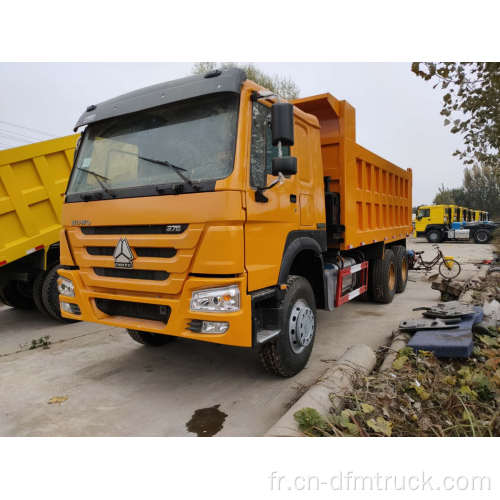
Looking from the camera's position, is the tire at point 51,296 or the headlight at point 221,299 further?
the tire at point 51,296

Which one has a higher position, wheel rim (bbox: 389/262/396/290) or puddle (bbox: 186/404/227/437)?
wheel rim (bbox: 389/262/396/290)

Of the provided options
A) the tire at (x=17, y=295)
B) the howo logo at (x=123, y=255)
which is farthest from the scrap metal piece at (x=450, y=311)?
the tire at (x=17, y=295)

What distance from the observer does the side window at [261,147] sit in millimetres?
2998

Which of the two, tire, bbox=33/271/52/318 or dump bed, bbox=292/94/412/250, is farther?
tire, bbox=33/271/52/318

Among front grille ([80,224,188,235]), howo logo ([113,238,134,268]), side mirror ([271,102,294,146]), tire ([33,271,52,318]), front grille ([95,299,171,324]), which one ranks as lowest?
tire ([33,271,52,318])

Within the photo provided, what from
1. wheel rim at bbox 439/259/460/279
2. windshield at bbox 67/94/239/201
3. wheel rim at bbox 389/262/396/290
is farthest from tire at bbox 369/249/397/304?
windshield at bbox 67/94/239/201

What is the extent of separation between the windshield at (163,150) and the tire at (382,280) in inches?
176

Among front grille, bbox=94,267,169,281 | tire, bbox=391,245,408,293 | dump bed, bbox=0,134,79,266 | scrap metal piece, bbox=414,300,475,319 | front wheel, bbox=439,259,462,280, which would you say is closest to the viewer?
front grille, bbox=94,267,169,281

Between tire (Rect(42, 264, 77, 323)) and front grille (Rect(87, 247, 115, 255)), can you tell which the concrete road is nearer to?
tire (Rect(42, 264, 77, 323))

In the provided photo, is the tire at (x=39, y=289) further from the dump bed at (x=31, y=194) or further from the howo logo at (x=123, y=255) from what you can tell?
the howo logo at (x=123, y=255)

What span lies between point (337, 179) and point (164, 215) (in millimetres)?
2630

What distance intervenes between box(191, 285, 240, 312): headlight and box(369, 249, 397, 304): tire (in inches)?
174

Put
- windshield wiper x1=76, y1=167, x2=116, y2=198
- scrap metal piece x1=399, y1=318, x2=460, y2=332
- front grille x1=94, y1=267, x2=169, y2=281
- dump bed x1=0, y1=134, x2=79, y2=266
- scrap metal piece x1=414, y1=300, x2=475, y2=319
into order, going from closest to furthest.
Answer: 1. front grille x1=94, y1=267, x2=169, y2=281
2. windshield wiper x1=76, y1=167, x2=116, y2=198
3. scrap metal piece x1=399, y1=318, x2=460, y2=332
4. scrap metal piece x1=414, y1=300, x2=475, y2=319
5. dump bed x1=0, y1=134, x2=79, y2=266

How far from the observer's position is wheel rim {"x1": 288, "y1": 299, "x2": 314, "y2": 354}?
11.5 feet
